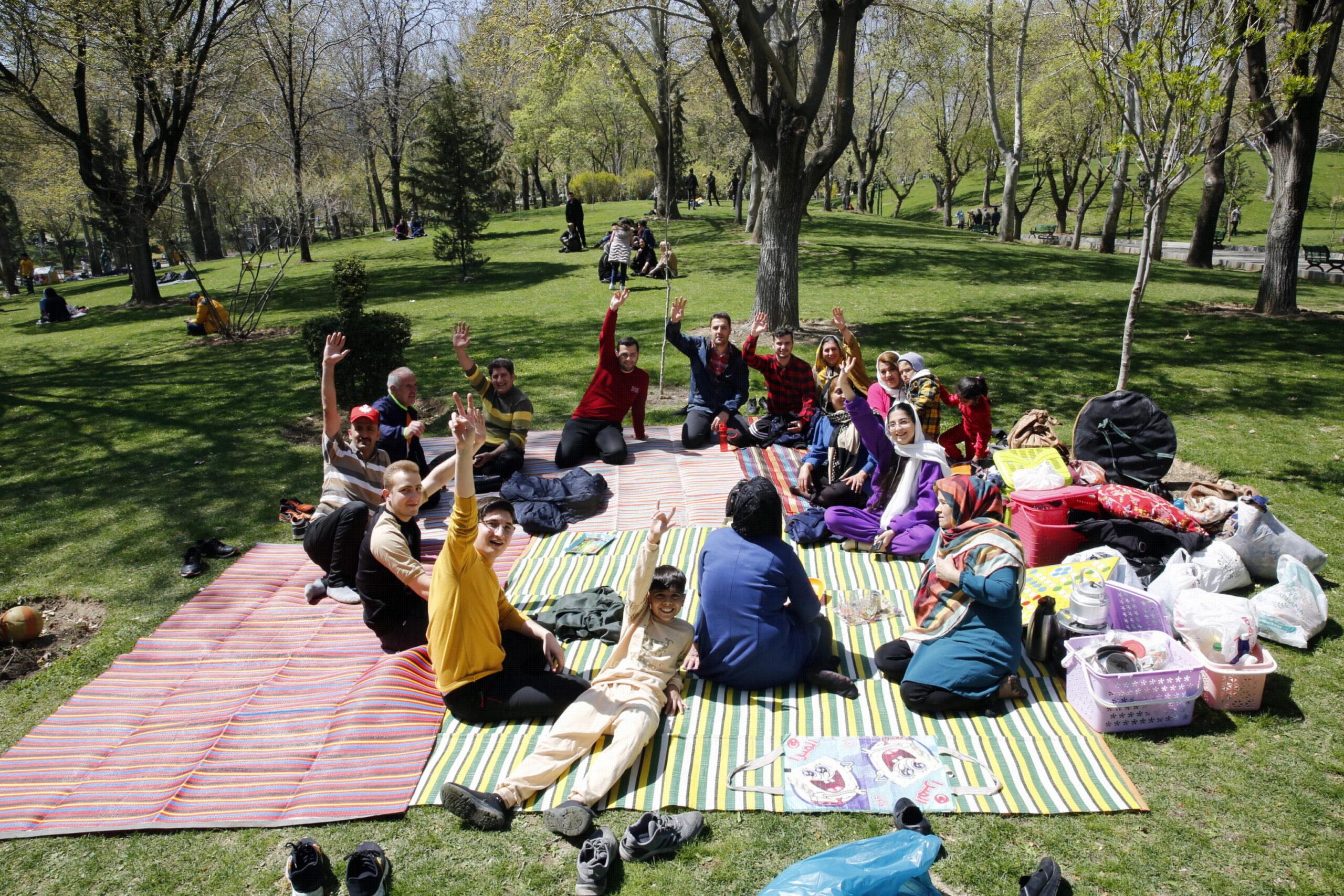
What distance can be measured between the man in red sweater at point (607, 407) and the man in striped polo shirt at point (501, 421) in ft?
1.57

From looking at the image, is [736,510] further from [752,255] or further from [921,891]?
[752,255]

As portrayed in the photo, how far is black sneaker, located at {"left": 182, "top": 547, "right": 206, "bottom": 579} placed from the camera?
255 inches

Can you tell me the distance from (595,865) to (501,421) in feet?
17.5

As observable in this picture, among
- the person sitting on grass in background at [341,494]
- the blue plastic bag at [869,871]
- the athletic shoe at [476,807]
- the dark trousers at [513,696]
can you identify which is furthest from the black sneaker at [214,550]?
the blue plastic bag at [869,871]

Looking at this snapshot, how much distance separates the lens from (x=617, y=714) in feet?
13.6

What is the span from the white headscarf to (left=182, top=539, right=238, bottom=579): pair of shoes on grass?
5.29m

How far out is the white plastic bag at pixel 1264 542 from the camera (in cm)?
558

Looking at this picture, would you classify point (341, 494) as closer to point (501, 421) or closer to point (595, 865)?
point (501, 421)

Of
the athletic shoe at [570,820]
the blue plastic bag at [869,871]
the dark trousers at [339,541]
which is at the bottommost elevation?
the athletic shoe at [570,820]

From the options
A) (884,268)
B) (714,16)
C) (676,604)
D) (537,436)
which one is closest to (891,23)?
(884,268)

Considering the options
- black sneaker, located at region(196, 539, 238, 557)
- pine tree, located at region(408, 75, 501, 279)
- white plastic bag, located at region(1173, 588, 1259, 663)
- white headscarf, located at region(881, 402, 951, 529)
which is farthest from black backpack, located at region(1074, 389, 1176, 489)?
pine tree, located at region(408, 75, 501, 279)

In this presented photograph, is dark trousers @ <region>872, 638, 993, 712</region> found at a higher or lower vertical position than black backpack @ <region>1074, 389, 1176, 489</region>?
lower

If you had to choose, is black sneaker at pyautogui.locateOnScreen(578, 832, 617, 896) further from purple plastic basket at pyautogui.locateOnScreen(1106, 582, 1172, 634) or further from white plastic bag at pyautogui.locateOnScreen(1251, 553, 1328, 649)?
white plastic bag at pyautogui.locateOnScreen(1251, 553, 1328, 649)

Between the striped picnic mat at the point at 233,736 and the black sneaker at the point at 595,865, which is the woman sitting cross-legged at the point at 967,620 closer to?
the black sneaker at the point at 595,865
